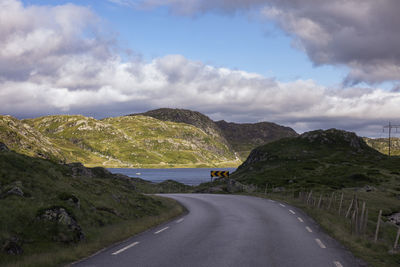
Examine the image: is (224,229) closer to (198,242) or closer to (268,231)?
(268,231)

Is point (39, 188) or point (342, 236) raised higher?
point (39, 188)

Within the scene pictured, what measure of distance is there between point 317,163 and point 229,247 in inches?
4036

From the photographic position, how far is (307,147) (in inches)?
5655

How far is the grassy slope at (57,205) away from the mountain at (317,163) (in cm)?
5305

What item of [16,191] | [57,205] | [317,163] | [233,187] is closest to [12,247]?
[57,205]

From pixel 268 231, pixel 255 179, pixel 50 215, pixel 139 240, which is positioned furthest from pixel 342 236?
pixel 255 179

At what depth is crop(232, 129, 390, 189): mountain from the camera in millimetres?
80062

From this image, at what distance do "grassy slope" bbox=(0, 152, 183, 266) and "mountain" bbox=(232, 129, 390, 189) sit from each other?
53048 mm

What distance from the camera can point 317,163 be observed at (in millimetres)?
110312

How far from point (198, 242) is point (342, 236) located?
682 centimetres

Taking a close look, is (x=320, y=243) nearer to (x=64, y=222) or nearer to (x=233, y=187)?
(x=64, y=222)

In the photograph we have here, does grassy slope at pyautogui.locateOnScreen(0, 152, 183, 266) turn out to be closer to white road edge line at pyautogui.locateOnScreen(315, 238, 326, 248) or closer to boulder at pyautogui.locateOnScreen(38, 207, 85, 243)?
boulder at pyautogui.locateOnScreen(38, 207, 85, 243)

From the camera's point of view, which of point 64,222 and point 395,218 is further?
point 395,218

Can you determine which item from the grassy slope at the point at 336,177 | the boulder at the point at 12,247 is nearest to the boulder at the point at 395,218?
the grassy slope at the point at 336,177
